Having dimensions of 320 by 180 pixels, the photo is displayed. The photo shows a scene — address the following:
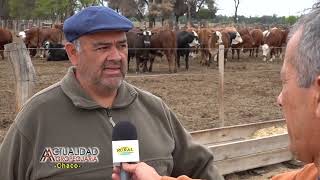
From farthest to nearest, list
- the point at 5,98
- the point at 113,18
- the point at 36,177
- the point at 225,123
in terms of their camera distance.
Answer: the point at 5,98 < the point at 225,123 < the point at 113,18 < the point at 36,177

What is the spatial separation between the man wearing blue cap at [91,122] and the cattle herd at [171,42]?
10.4 metres

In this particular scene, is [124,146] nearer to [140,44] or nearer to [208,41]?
[140,44]

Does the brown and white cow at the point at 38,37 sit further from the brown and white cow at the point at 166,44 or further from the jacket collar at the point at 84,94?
the jacket collar at the point at 84,94

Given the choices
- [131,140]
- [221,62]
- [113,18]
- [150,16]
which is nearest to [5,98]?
[221,62]

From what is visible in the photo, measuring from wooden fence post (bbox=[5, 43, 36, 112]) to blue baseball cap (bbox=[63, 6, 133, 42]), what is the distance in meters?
1.97

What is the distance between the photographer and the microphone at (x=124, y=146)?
1.65 metres

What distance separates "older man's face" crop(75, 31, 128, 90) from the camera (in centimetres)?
261

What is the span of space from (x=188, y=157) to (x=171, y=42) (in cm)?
1524

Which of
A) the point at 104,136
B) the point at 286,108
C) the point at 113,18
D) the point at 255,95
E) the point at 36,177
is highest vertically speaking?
the point at 113,18

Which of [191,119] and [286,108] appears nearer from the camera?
[286,108]

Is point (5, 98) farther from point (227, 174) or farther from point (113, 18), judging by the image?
point (113, 18)

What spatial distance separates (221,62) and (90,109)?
19.0ft

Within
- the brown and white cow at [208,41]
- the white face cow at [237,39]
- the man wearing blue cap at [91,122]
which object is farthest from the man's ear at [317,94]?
the white face cow at [237,39]

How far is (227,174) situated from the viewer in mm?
6012
